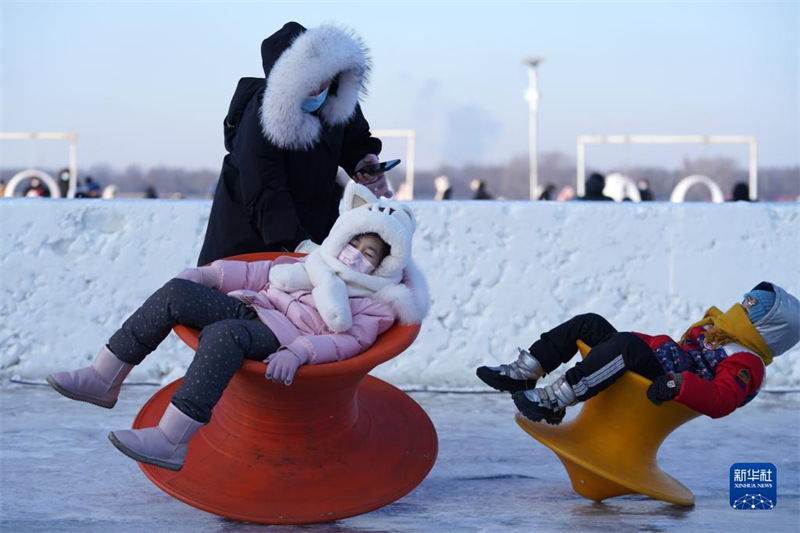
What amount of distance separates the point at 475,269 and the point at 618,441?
231 centimetres

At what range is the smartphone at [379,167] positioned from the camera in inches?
148

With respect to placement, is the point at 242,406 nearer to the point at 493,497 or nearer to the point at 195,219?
the point at 493,497

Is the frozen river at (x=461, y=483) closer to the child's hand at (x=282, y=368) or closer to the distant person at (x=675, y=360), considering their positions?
the distant person at (x=675, y=360)

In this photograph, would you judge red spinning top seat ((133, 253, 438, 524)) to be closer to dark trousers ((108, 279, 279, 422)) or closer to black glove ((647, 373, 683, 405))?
dark trousers ((108, 279, 279, 422))

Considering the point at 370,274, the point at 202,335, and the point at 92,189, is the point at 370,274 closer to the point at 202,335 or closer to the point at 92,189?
the point at 202,335

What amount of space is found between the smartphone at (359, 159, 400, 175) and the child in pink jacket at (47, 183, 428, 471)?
0.35m

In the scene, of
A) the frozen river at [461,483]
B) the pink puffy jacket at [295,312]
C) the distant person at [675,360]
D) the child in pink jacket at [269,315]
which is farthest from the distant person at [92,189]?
the distant person at [675,360]

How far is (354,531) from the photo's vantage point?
3.08m

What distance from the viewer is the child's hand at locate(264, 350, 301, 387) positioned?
2.87 meters

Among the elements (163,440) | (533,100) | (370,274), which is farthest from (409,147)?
(163,440)

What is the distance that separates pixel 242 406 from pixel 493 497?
0.92 m

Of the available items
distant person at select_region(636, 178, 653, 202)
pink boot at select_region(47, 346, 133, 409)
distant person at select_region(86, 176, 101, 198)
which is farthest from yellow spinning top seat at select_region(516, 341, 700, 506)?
distant person at select_region(636, 178, 653, 202)

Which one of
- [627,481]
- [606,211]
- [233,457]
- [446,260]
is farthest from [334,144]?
[606,211]

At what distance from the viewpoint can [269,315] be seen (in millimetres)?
3127
